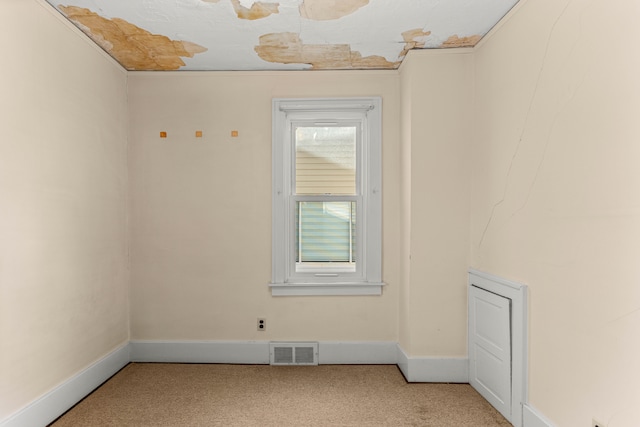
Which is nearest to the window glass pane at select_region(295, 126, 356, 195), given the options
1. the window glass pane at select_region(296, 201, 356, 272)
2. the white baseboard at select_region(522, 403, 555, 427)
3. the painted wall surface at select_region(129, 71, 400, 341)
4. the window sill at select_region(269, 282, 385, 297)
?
the window glass pane at select_region(296, 201, 356, 272)

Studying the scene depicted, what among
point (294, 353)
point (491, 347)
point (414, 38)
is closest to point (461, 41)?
→ point (414, 38)

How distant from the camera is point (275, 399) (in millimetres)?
2805

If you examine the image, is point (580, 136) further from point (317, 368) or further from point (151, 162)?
point (151, 162)

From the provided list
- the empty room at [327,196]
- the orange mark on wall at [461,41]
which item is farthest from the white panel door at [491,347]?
the orange mark on wall at [461,41]

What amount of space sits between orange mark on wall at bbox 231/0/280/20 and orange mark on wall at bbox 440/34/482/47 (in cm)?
130

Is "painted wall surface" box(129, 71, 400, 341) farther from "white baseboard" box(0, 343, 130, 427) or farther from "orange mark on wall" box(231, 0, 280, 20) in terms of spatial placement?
"orange mark on wall" box(231, 0, 280, 20)

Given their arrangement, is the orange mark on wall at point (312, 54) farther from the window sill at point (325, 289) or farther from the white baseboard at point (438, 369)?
the white baseboard at point (438, 369)

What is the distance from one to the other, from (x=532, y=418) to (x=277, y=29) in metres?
2.85

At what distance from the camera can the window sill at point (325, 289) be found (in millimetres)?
3459

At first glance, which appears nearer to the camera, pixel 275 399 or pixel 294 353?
pixel 275 399

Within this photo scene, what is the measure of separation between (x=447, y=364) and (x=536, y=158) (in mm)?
1714

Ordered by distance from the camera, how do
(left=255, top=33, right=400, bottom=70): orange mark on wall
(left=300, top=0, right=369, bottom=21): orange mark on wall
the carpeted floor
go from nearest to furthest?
(left=300, top=0, right=369, bottom=21): orange mark on wall < the carpeted floor < (left=255, top=33, right=400, bottom=70): orange mark on wall

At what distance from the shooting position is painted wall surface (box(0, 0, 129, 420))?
2.14m

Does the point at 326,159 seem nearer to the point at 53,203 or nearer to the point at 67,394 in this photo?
the point at 53,203
